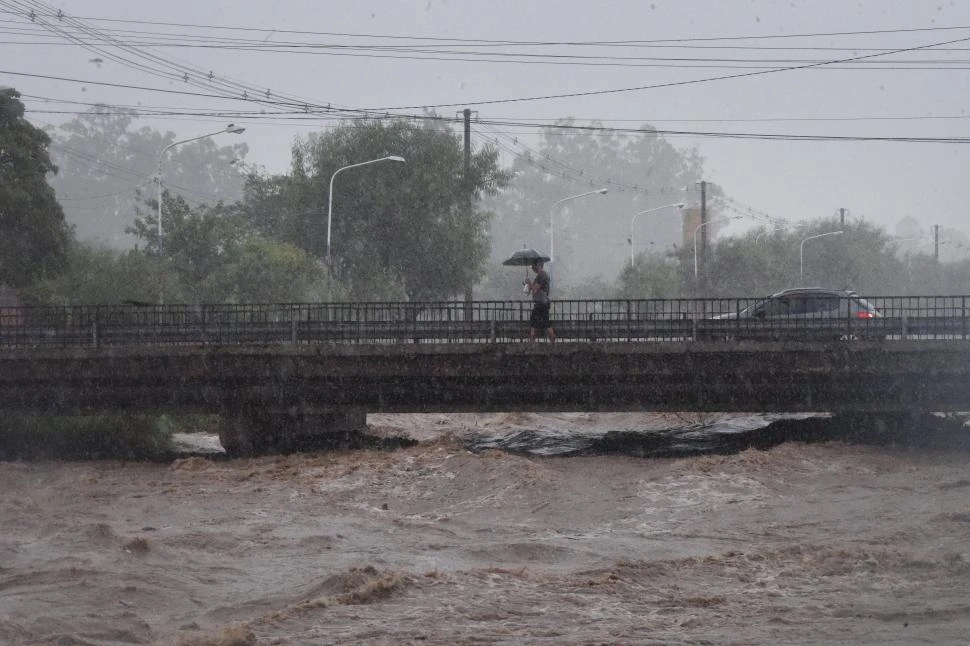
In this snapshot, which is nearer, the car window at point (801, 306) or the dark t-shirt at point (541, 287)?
the dark t-shirt at point (541, 287)

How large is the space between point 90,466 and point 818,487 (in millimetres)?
16479

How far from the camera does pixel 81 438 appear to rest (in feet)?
95.3

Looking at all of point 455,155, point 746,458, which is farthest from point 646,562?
point 455,155

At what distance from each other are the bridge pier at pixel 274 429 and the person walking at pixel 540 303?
18.4ft

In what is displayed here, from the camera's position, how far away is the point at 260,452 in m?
27.9

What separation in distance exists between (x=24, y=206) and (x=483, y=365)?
19154 mm

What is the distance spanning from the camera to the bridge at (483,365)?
24406 millimetres

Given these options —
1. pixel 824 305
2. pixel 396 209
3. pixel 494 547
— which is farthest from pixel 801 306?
pixel 396 209

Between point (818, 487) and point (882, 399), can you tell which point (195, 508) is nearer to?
point (818, 487)

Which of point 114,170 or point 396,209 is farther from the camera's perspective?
point 114,170

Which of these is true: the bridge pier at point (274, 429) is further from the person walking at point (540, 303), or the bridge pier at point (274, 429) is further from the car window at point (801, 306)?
the car window at point (801, 306)

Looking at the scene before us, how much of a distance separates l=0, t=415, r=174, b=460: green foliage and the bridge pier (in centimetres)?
228

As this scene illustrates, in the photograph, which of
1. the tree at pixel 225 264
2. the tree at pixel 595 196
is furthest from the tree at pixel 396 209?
the tree at pixel 595 196

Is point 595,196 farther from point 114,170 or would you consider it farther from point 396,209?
point 396,209
